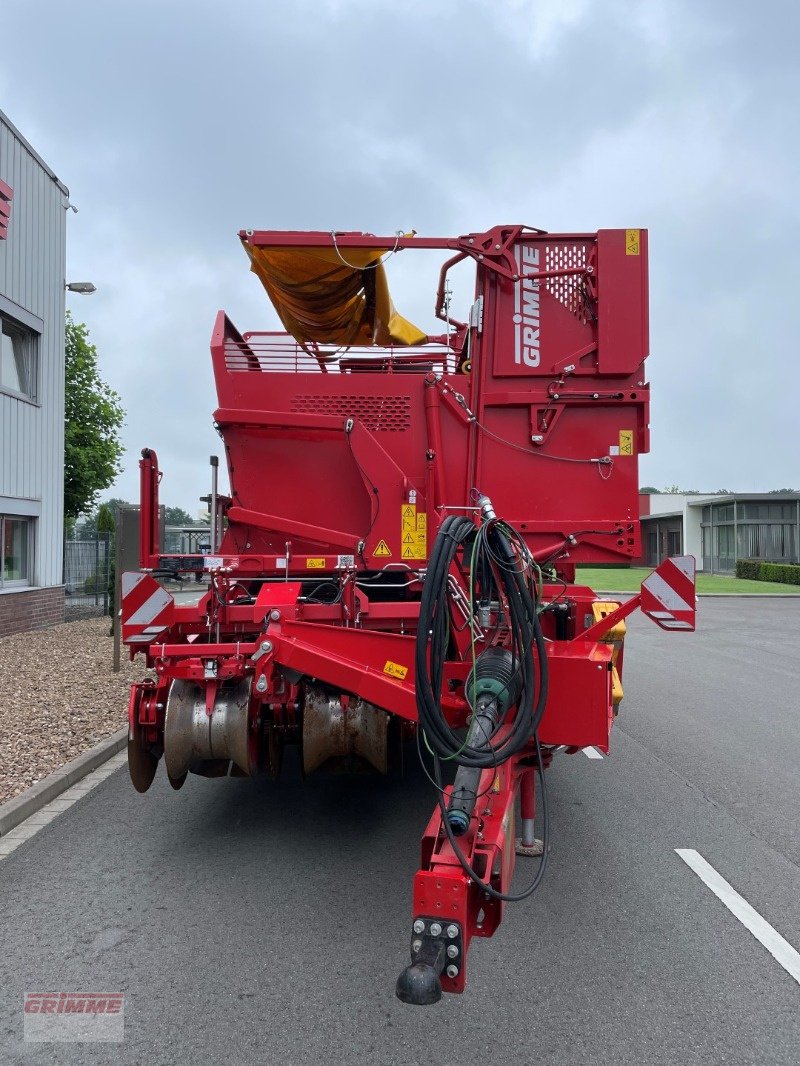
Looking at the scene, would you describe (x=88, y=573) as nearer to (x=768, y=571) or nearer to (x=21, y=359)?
(x=21, y=359)

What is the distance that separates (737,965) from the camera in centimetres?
319

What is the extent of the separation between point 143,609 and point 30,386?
11067 millimetres

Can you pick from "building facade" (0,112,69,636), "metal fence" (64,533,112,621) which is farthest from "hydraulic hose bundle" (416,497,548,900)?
"metal fence" (64,533,112,621)

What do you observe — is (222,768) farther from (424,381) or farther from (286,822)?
(424,381)

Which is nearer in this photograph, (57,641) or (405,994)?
(405,994)

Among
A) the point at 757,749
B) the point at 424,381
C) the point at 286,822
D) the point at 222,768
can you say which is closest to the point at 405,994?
the point at 222,768

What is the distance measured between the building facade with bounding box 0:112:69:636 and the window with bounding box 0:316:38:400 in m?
0.02

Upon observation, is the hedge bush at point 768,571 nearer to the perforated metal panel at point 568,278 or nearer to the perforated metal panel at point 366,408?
the perforated metal panel at point 568,278

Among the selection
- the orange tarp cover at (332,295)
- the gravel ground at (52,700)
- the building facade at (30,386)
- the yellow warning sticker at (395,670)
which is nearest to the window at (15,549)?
the building facade at (30,386)

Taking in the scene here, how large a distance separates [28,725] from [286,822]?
325cm

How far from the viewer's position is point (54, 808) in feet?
16.9

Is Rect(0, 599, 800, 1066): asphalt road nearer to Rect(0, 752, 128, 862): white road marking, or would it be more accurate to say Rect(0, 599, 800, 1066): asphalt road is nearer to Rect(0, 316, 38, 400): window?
Rect(0, 752, 128, 862): white road marking

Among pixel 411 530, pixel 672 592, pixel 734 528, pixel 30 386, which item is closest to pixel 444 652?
pixel 672 592

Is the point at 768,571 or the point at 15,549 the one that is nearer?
the point at 15,549
